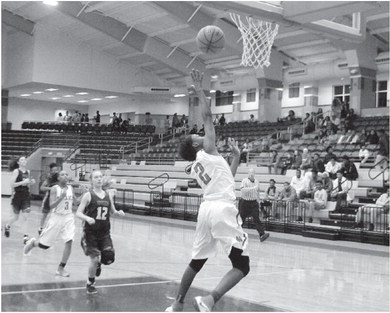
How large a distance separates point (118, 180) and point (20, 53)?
1089cm

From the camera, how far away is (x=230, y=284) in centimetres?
449

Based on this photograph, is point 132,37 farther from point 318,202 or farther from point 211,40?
point 211,40

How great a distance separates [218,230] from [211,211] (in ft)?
0.55

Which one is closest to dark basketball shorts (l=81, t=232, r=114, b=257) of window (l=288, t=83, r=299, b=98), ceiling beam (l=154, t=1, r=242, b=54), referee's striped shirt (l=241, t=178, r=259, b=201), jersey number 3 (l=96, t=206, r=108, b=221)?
jersey number 3 (l=96, t=206, r=108, b=221)

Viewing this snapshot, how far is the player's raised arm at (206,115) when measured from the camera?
4562 millimetres

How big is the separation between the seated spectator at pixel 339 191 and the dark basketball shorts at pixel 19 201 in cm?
764

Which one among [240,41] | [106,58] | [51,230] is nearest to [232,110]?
[106,58]

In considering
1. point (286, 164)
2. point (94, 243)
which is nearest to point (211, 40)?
point (94, 243)

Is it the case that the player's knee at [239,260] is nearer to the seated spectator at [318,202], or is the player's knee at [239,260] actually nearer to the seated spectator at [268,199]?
the seated spectator at [318,202]

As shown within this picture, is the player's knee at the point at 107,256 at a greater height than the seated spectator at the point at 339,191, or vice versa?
the seated spectator at the point at 339,191

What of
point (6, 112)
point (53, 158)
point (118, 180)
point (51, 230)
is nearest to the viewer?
point (51, 230)

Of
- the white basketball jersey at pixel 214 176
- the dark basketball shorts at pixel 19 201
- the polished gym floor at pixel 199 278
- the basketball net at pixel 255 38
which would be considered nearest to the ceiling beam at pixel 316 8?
the basketball net at pixel 255 38

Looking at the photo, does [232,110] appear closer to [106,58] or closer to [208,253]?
[106,58]

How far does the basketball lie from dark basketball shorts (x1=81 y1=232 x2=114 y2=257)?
2.53 meters
